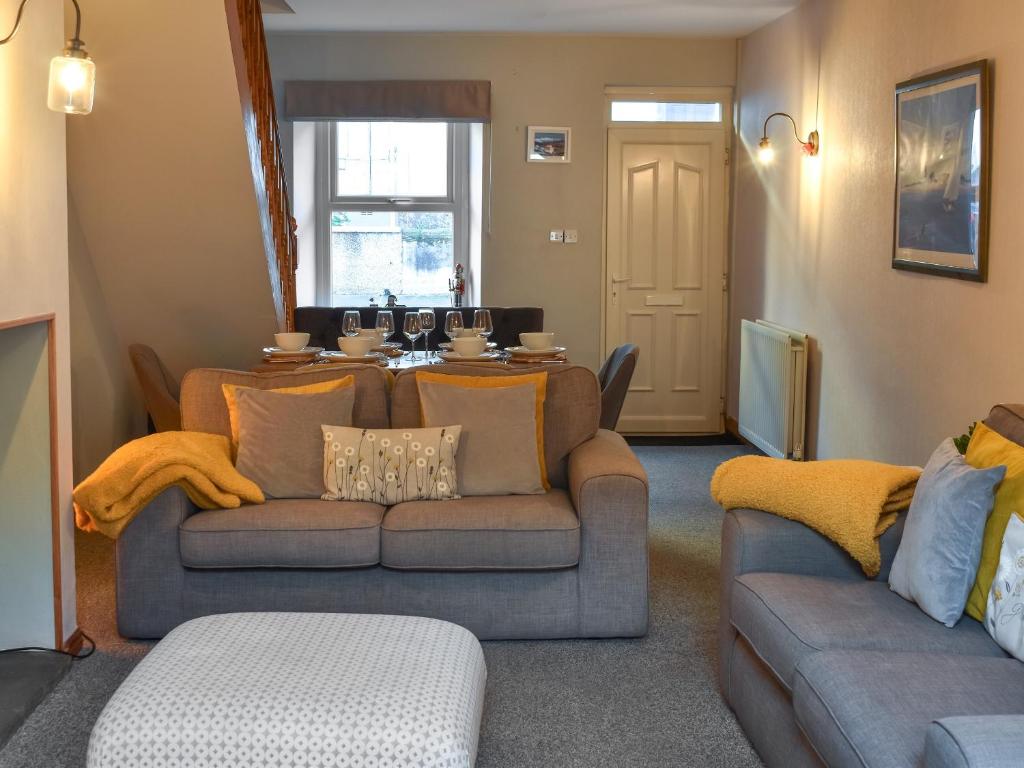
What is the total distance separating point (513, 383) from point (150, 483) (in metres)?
1.32

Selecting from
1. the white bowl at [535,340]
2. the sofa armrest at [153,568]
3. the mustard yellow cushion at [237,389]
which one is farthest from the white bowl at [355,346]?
the sofa armrest at [153,568]

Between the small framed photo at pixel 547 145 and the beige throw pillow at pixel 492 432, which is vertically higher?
the small framed photo at pixel 547 145

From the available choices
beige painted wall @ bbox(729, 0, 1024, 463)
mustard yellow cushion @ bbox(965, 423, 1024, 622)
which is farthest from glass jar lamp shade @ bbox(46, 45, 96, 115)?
beige painted wall @ bbox(729, 0, 1024, 463)

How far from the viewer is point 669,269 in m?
8.03

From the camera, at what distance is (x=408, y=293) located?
27.6 ft

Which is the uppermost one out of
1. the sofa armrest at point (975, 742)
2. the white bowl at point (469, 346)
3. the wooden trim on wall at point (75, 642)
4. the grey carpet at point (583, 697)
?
the white bowl at point (469, 346)

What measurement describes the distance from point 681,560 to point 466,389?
1264mm

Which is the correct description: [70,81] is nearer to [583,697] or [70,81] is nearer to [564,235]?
[583,697]

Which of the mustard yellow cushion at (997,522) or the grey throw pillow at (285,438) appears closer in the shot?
the mustard yellow cushion at (997,522)

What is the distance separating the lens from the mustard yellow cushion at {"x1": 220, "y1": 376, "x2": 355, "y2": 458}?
411 centimetres

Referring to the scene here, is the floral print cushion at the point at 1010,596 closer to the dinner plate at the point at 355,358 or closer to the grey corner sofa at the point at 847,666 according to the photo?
the grey corner sofa at the point at 847,666

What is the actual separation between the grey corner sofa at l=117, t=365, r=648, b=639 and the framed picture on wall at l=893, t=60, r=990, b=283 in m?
1.65

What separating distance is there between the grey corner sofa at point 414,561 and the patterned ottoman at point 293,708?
0.90 m

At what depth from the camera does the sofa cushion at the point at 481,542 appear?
371 cm
